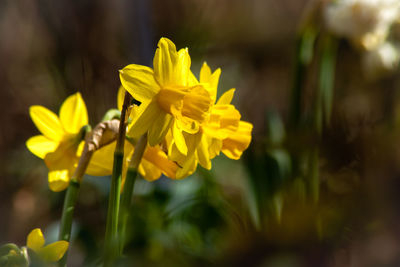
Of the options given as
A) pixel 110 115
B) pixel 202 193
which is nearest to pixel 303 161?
pixel 202 193

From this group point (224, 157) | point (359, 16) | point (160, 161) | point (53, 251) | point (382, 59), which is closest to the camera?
point (53, 251)

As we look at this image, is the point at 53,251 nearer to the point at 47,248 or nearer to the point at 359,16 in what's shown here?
the point at 47,248

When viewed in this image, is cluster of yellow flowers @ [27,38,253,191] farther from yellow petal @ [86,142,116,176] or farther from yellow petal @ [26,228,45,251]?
yellow petal @ [26,228,45,251]

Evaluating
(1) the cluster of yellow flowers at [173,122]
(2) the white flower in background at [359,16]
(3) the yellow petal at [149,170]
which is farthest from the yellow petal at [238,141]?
(2) the white flower in background at [359,16]

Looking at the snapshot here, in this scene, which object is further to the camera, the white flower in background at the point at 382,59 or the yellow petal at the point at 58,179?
the white flower in background at the point at 382,59

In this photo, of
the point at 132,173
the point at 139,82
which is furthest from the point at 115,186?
the point at 139,82

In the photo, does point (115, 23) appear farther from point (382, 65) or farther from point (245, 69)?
point (382, 65)

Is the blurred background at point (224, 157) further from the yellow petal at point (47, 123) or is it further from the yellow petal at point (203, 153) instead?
the yellow petal at point (47, 123)

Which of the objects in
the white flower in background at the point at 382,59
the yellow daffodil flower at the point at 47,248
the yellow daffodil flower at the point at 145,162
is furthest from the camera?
the white flower in background at the point at 382,59
